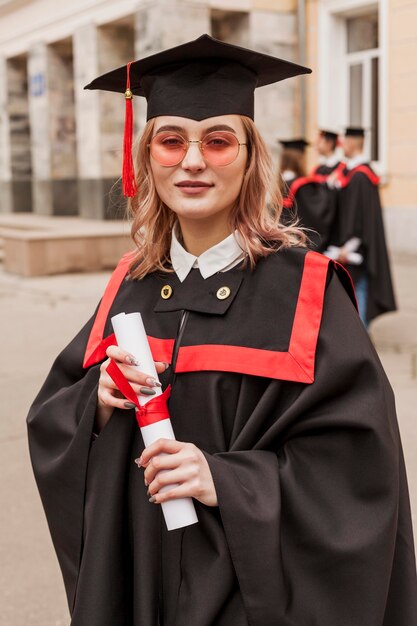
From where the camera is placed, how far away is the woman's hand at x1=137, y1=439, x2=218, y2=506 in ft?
5.02

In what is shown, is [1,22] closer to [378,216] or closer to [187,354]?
[378,216]

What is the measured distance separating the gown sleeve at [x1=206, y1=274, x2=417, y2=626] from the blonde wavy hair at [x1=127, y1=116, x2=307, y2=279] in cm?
26

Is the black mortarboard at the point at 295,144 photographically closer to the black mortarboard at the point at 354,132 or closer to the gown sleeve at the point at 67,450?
the black mortarboard at the point at 354,132

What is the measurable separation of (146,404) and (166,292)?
0.33 m

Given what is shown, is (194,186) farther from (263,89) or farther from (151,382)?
(263,89)

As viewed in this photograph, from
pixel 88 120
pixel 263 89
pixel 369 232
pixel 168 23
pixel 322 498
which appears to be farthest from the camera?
pixel 88 120

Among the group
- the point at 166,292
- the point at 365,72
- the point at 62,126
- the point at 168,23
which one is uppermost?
the point at 168,23

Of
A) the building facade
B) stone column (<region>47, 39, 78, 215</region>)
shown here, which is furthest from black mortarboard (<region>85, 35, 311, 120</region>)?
stone column (<region>47, 39, 78, 215</region>)

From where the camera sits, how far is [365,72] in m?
13.8

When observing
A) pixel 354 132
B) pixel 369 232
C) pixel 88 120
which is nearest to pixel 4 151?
pixel 88 120

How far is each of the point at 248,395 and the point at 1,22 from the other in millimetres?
21185

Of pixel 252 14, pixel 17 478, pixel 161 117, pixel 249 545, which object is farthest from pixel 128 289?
pixel 252 14

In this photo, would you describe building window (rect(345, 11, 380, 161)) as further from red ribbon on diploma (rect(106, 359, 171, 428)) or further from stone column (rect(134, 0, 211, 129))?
red ribbon on diploma (rect(106, 359, 171, 428))

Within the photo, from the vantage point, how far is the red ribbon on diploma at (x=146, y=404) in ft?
5.27
